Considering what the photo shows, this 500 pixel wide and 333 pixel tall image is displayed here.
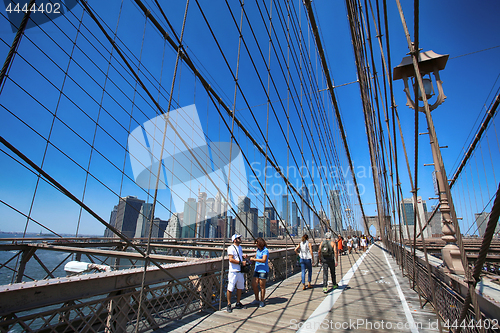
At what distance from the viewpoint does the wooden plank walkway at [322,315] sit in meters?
2.80

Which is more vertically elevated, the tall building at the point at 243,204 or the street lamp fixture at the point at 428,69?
the street lamp fixture at the point at 428,69

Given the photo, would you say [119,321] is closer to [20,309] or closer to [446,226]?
[20,309]

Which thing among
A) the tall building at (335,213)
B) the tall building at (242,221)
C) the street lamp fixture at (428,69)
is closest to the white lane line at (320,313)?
the tall building at (242,221)

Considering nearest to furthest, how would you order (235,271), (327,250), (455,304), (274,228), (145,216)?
(455,304), (235,271), (145,216), (327,250), (274,228)

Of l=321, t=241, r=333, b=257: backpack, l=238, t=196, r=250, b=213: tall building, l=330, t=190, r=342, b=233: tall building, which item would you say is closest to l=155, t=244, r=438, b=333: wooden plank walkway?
l=321, t=241, r=333, b=257: backpack

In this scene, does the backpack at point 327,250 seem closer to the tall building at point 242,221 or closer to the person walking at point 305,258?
the person walking at point 305,258

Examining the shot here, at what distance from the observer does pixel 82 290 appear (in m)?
2.13

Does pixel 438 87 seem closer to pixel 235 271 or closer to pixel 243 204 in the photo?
pixel 235 271

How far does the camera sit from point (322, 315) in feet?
10.5

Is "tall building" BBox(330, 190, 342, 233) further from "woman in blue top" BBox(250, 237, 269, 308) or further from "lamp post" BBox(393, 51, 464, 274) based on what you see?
"woman in blue top" BBox(250, 237, 269, 308)

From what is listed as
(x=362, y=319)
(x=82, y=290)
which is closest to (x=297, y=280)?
(x=362, y=319)

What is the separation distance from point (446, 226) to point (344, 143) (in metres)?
20.5

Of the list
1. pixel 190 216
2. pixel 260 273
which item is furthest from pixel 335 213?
pixel 260 273

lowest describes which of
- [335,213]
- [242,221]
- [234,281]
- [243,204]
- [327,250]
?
[234,281]
